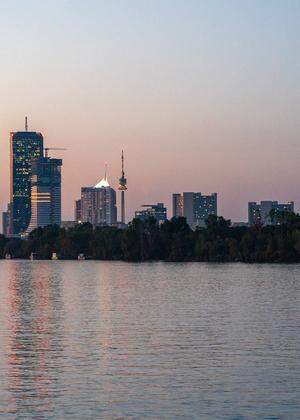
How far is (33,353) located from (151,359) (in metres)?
7.16

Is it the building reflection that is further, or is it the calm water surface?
A: the building reflection

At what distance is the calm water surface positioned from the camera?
150 ft

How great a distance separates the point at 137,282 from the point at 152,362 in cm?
10173

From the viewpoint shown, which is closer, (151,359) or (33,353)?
(151,359)

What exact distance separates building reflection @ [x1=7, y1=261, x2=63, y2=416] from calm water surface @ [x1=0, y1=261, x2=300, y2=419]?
2.2 inches

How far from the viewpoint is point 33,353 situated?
204ft

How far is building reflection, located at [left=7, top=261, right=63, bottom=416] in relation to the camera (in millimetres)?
47344

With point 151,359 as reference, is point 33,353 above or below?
above

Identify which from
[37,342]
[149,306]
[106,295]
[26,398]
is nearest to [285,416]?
[26,398]

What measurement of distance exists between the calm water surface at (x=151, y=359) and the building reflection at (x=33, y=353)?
55mm

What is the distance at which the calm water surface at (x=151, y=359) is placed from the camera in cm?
4562

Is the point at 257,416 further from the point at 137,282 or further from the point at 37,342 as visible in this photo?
the point at 137,282

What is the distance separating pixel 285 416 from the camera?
4344cm

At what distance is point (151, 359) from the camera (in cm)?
5859
